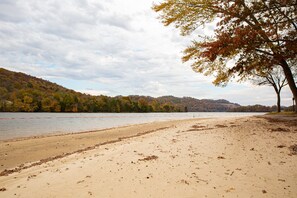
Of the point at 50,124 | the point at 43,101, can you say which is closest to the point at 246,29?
the point at 50,124

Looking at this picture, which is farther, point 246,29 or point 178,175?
point 246,29

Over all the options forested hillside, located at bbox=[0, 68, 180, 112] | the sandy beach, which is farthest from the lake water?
forested hillside, located at bbox=[0, 68, 180, 112]

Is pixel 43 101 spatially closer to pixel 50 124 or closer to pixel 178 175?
pixel 50 124

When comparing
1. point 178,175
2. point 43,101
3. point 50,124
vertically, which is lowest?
point 50,124

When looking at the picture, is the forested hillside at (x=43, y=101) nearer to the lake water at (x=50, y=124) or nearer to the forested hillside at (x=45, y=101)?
the forested hillside at (x=45, y=101)

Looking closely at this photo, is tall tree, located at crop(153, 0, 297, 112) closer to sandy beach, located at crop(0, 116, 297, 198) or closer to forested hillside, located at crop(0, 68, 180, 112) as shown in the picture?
sandy beach, located at crop(0, 116, 297, 198)

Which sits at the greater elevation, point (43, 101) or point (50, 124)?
point (43, 101)

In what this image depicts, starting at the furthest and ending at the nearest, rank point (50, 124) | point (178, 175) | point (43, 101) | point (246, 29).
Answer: point (43, 101) → point (50, 124) → point (246, 29) → point (178, 175)

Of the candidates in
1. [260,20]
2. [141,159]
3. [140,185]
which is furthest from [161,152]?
[260,20]

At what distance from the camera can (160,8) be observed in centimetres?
1648

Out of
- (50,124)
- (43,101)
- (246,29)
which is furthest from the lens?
(43,101)

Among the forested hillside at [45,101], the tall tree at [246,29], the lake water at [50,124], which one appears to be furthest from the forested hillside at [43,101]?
the tall tree at [246,29]

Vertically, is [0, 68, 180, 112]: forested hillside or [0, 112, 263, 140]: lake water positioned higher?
[0, 68, 180, 112]: forested hillside

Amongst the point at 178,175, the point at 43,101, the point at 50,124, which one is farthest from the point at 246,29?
the point at 43,101
